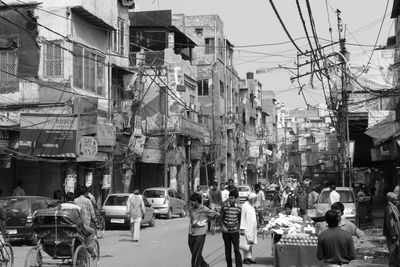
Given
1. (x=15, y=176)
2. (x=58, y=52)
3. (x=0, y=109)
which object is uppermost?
(x=58, y=52)

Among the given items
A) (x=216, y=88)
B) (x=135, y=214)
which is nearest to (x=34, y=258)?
(x=135, y=214)

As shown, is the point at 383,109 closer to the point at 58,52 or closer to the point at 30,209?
the point at 58,52

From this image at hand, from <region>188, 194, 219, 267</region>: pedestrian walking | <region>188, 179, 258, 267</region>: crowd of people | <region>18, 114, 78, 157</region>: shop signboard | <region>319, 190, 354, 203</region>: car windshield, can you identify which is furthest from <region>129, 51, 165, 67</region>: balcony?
<region>188, 194, 219, 267</region>: pedestrian walking

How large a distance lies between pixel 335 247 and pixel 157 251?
34.7ft

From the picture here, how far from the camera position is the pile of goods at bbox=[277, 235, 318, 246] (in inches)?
491

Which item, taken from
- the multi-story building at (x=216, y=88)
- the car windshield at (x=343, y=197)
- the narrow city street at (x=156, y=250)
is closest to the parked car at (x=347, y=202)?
the car windshield at (x=343, y=197)

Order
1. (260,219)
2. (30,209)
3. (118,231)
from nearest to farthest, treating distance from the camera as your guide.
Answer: (30,209) → (260,219) → (118,231)

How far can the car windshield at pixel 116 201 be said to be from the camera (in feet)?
88.9

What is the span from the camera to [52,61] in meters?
29.2

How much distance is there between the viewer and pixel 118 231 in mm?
26062

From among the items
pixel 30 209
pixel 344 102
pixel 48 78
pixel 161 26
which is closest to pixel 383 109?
pixel 344 102

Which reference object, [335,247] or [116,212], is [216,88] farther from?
[335,247]

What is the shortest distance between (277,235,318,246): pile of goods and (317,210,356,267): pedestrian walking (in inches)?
177

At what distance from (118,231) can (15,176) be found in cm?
603
